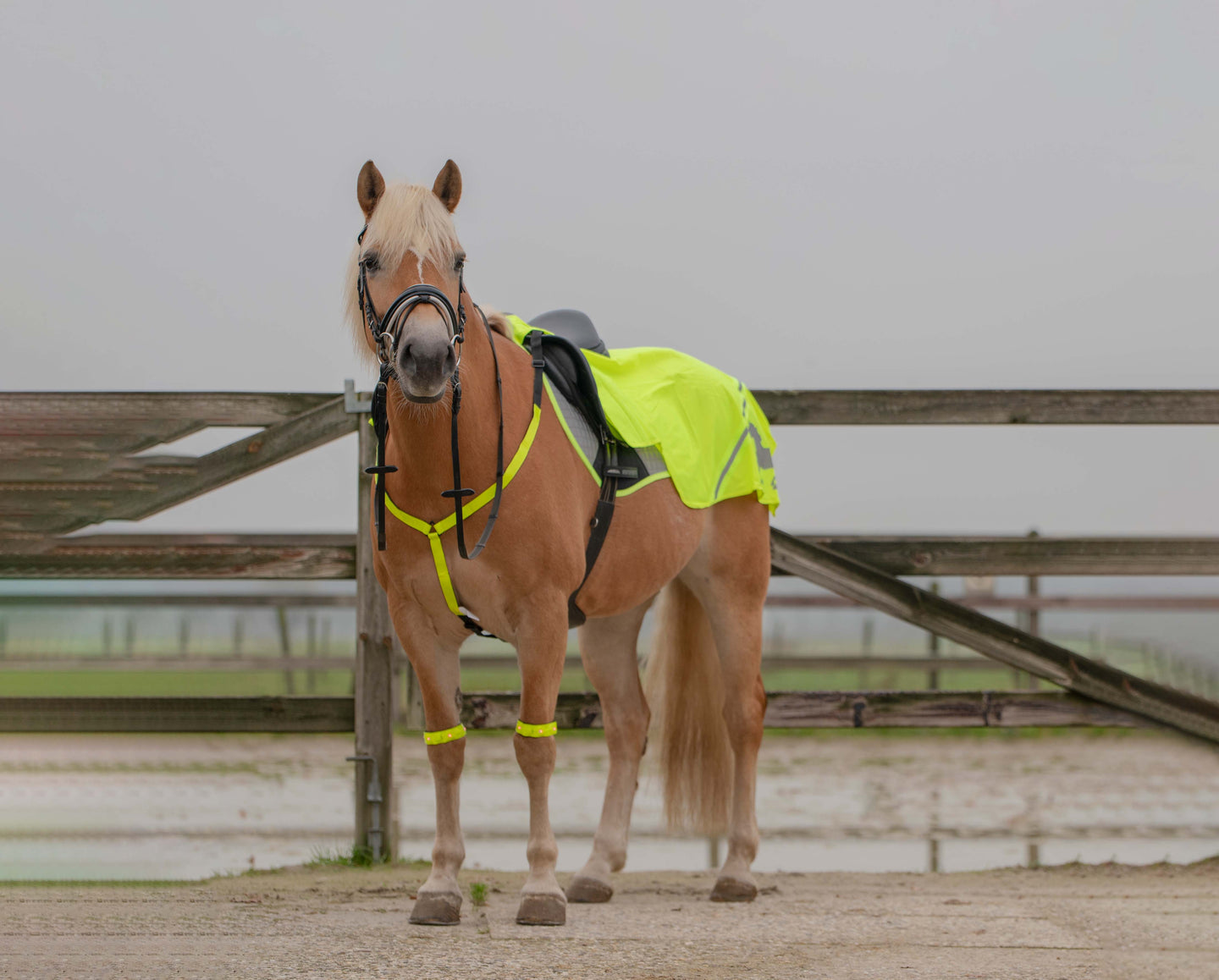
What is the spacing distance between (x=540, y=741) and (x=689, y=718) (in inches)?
47.0

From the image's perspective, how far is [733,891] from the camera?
381 centimetres

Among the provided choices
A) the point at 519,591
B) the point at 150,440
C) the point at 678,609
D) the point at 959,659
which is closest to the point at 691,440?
the point at 678,609

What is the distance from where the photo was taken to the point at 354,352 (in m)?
3.16

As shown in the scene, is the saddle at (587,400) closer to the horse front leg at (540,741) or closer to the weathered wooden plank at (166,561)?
the horse front leg at (540,741)

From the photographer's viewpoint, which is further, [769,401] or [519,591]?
[769,401]

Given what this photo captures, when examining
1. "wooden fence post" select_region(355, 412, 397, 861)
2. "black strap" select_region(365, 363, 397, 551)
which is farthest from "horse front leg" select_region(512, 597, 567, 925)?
"wooden fence post" select_region(355, 412, 397, 861)

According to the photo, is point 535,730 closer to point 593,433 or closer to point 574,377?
point 593,433

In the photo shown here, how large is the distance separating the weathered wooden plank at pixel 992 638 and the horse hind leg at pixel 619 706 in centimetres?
75

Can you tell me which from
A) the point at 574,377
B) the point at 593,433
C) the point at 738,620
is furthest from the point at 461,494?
the point at 738,620

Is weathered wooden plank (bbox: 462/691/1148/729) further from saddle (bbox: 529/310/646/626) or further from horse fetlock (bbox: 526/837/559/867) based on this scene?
horse fetlock (bbox: 526/837/559/867)

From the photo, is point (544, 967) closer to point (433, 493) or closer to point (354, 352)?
point (433, 493)

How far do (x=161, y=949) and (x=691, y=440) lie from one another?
7.54 ft

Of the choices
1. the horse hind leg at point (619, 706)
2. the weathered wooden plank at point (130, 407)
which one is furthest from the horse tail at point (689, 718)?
the weathered wooden plank at point (130, 407)

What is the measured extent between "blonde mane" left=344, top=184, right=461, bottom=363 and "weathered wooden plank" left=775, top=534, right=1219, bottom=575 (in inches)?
89.4
